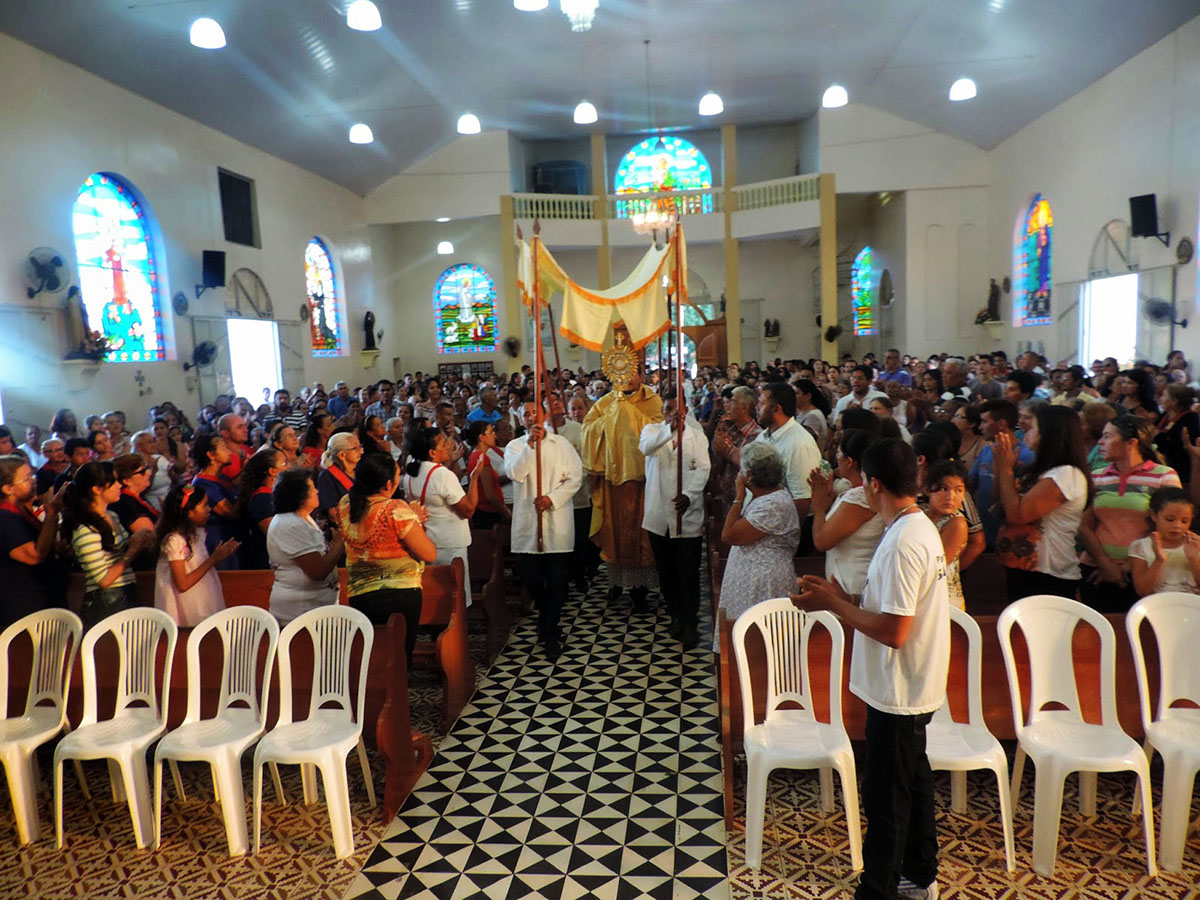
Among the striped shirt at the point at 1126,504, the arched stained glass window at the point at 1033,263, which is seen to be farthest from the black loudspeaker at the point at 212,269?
the arched stained glass window at the point at 1033,263

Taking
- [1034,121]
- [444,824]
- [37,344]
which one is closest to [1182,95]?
[1034,121]

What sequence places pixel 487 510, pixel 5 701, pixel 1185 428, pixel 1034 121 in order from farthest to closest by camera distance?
1. pixel 1034 121
2. pixel 487 510
3. pixel 1185 428
4. pixel 5 701

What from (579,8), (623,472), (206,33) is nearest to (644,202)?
(579,8)

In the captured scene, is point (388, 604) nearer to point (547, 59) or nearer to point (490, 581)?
point (490, 581)

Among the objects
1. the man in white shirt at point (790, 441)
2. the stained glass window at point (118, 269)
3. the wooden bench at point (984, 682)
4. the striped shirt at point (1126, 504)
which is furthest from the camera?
the stained glass window at point (118, 269)

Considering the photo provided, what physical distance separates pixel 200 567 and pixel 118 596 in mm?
482

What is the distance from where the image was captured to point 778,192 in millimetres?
15859

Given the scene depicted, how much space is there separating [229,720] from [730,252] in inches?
570

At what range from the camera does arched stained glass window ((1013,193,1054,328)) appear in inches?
512

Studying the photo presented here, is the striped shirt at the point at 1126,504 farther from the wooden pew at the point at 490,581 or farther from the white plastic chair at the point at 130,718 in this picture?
the white plastic chair at the point at 130,718

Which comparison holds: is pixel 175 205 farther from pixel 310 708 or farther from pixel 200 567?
pixel 310 708

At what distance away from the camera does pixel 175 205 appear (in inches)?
422

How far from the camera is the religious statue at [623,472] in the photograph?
570 centimetres

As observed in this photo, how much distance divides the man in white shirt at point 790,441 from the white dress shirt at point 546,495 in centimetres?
124
